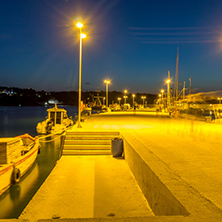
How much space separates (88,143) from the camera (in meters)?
13.1

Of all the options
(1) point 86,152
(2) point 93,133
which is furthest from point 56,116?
(1) point 86,152

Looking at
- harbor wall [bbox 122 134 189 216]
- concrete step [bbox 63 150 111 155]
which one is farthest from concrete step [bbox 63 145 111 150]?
harbor wall [bbox 122 134 189 216]

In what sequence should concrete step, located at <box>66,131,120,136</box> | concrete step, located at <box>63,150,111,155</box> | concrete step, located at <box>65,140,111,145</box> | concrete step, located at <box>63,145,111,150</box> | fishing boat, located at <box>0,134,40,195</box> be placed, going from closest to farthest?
fishing boat, located at <box>0,134,40,195</box> < concrete step, located at <box>63,150,111,155</box> < concrete step, located at <box>63,145,111,150</box> < concrete step, located at <box>65,140,111,145</box> < concrete step, located at <box>66,131,120,136</box>

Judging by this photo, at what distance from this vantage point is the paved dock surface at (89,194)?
5973 mm

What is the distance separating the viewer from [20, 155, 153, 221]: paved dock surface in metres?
5.97

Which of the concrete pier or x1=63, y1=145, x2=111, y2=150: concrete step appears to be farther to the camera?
x1=63, y1=145, x2=111, y2=150: concrete step

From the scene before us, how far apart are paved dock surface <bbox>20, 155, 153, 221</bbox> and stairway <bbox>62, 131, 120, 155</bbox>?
6.22ft

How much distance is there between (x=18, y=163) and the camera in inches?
458

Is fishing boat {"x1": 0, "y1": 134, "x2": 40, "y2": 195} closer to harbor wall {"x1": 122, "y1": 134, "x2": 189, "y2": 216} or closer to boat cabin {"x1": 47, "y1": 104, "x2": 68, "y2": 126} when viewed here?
harbor wall {"x1": 122, "y1": 134, "x2": 189, "y2": 216}

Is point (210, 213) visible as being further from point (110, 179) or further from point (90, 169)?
point (90, 169)

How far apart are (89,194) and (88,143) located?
5.89 m

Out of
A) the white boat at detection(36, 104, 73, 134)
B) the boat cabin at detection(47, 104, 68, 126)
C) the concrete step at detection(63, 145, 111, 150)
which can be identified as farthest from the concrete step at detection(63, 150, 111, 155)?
the boat cabin at detection(47, 104, 68, 126)

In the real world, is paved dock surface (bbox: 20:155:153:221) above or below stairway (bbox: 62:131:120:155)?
below

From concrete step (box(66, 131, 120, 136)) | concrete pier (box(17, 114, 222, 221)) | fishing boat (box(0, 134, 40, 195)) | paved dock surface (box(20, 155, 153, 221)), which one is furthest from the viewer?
concrete step (box(66, 131, 120, 136))
